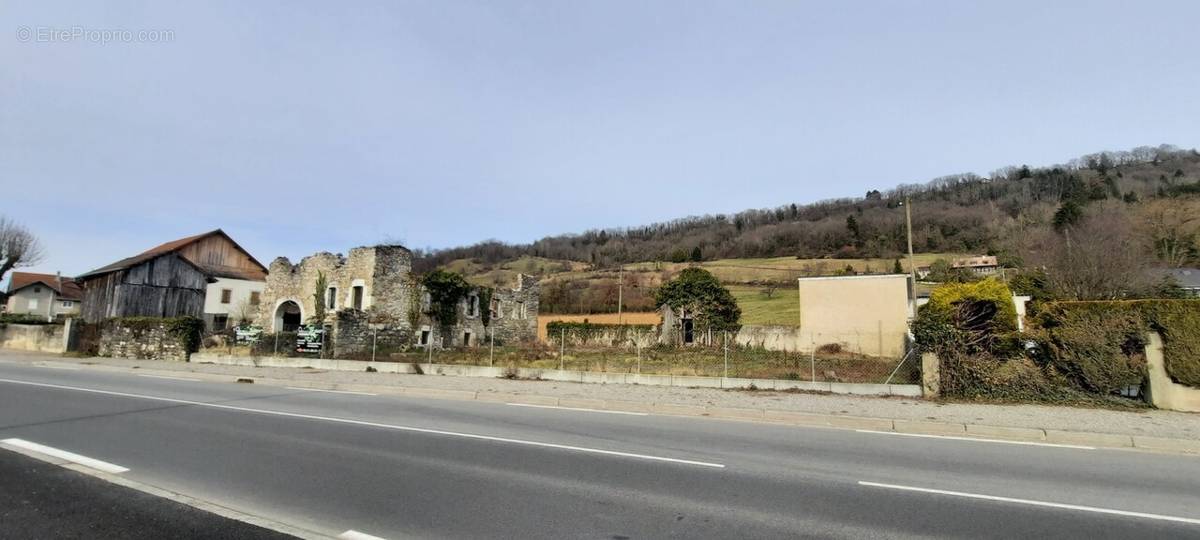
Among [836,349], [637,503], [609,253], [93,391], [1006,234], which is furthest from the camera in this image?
[609,253]

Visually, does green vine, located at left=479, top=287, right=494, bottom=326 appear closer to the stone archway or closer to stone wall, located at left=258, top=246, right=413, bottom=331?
stone wall, located at left=258, top=246, right=413, bottom=331


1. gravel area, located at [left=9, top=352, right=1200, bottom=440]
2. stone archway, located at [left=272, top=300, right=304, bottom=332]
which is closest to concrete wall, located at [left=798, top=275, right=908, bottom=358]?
gravel area, located at [left=9, top=352, right=1200, bottom=440]

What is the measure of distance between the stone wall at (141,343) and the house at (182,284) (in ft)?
21.1

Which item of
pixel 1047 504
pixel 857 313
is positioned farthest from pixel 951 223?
pixel 1047 504

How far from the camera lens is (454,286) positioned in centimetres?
3659

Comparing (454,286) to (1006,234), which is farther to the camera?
(1006,234)

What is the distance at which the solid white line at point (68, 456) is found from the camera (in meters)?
6.59

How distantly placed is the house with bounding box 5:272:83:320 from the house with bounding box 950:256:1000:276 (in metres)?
94.5

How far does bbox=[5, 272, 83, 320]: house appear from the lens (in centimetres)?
6694

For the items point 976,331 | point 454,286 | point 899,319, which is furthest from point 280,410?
point 899,319

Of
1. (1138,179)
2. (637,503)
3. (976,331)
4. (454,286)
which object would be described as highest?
(1138,179)

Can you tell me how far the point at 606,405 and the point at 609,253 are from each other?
93.7 metres

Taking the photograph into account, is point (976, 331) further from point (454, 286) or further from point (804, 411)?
point (454, 286)

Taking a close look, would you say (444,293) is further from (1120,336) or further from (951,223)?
(951,223)
